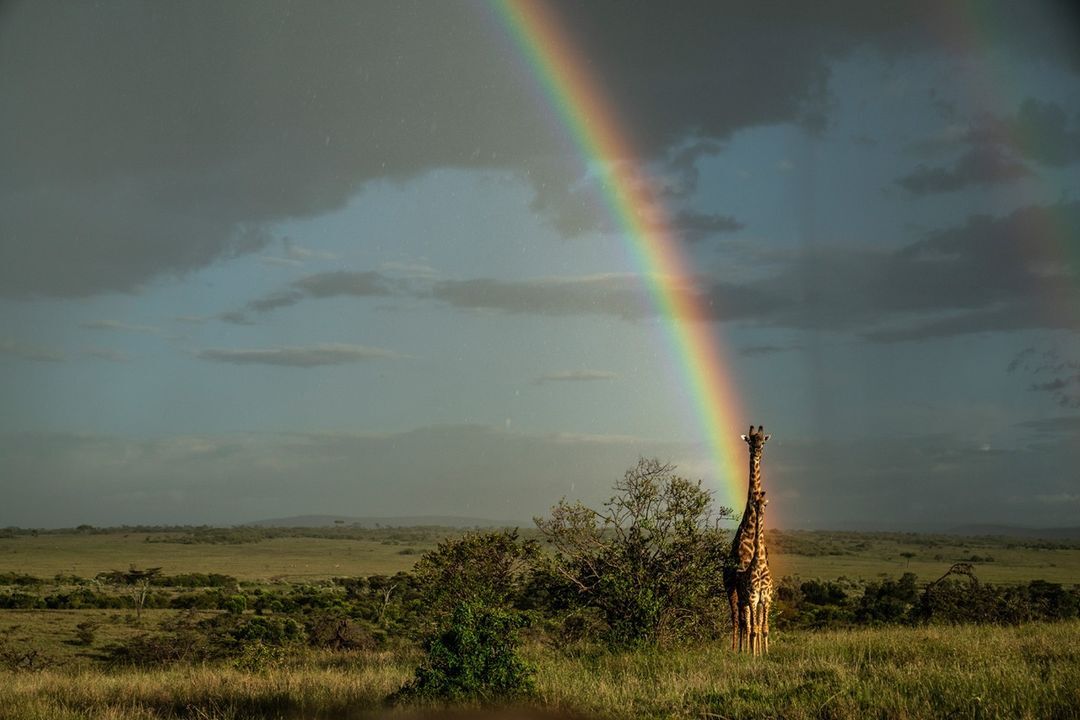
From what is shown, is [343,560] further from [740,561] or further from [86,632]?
[740,561]

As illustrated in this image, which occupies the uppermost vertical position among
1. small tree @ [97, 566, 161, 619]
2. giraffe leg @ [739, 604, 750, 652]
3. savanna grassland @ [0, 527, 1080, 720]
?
giraffe leg @ [739, 604, 750, 652]

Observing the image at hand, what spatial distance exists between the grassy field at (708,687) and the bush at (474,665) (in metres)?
0.53

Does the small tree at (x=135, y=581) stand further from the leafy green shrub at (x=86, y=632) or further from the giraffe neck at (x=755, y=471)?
the giraffe neck at (x=755, y=471)

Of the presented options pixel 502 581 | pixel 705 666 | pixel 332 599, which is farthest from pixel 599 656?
pixel 332 599

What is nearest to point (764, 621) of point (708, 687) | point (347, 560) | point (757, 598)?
point (757, 598)

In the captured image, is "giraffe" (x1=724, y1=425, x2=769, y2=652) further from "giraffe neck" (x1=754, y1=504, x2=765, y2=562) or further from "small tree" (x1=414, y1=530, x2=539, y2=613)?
"small tree" (x1=414, y1=530, x2=539, y2=613)

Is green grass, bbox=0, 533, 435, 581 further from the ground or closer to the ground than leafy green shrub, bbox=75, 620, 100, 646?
closer to the ground

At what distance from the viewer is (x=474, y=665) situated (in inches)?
555

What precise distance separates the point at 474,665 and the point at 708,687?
10.6ft

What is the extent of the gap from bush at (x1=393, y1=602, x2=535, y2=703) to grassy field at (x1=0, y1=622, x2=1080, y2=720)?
20.8 inches

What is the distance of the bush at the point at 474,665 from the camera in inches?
543

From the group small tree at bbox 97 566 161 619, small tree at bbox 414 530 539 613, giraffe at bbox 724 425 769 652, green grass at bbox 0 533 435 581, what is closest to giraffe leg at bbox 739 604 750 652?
giraffe at bbox 724 425 769 652

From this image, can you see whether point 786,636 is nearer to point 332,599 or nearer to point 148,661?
point 148,661

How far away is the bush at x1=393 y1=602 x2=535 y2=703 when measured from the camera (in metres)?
→ 13.8
